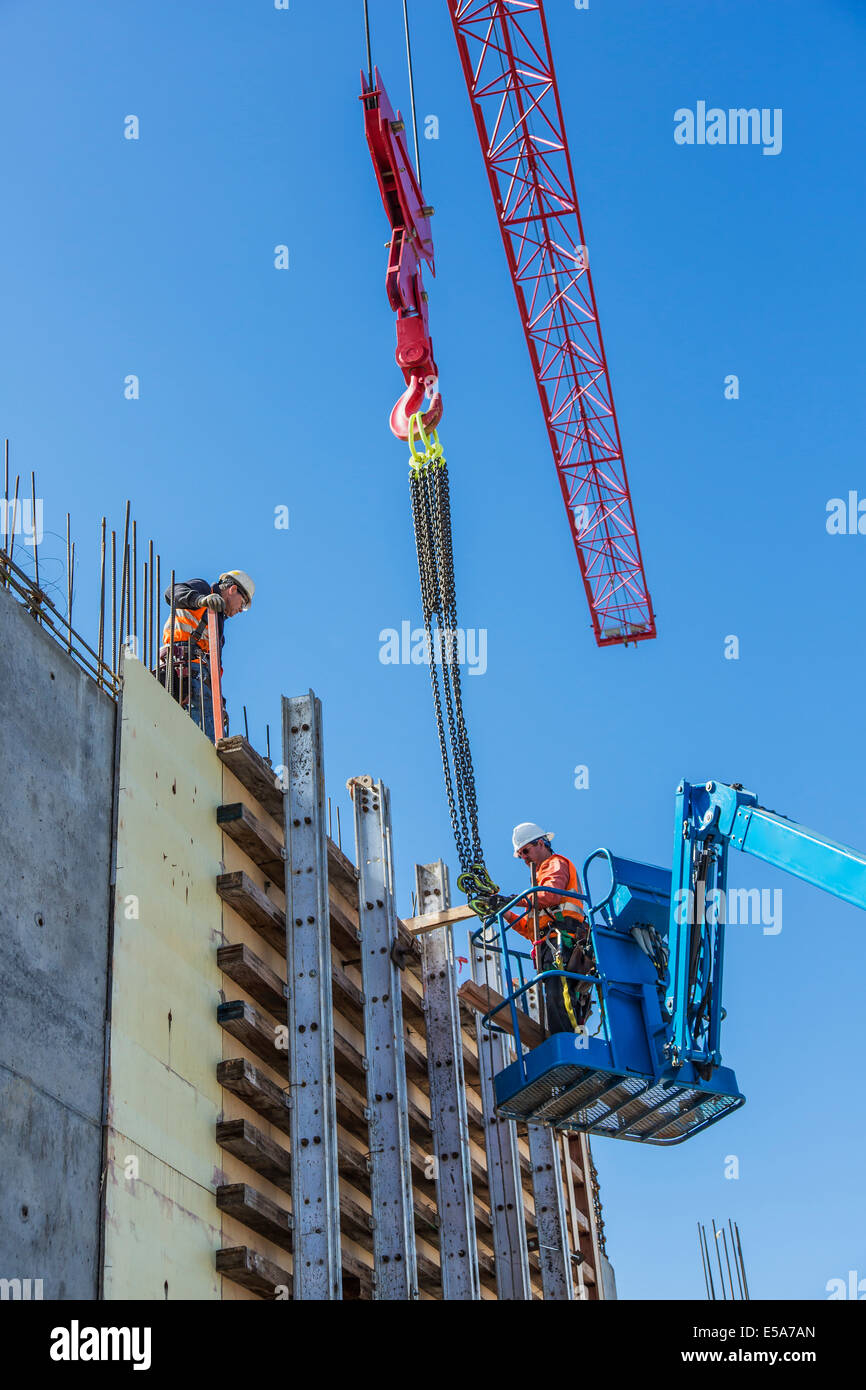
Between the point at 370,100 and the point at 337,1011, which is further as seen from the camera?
the point at 370,100

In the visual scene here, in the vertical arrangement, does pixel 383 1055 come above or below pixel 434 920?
below

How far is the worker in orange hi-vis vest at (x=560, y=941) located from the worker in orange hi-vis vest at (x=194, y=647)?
3.61m

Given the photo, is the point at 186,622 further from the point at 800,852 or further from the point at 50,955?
the point at 800,852

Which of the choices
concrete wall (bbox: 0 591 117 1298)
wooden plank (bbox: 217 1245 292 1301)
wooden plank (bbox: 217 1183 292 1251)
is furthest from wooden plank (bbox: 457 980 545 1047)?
concrete wall (bbox: 0 591 117 1298)

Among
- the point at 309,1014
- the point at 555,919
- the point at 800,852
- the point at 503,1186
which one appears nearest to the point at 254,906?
the point at 309,1014

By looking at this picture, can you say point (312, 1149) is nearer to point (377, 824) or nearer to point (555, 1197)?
point (377, 824)

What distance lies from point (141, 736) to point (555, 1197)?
29.2ft

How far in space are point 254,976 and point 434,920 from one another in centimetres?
377

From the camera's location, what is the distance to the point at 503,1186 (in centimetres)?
1858

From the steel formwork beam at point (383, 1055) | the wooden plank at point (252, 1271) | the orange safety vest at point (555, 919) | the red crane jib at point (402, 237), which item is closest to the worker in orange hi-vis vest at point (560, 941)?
the orange safety vest at point (555, 919)

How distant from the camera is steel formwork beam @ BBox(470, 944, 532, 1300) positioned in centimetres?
1806
